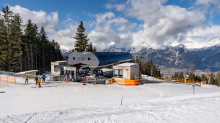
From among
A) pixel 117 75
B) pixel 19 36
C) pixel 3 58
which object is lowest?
pixel 117 75

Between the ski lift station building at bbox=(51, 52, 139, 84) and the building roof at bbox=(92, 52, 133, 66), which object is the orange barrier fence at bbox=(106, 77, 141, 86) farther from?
the building roof at bbox=(92, 52, 133, 66)

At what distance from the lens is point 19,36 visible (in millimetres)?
34844

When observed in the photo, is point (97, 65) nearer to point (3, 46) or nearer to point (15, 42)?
point (15, 42)

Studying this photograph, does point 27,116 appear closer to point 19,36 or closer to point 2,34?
point 19,36

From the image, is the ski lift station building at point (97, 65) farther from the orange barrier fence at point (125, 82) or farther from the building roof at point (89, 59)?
the orange barrier fence at point (125, 82)

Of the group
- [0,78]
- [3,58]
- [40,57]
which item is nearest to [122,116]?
[0,78]

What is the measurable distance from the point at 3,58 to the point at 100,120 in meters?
38.6

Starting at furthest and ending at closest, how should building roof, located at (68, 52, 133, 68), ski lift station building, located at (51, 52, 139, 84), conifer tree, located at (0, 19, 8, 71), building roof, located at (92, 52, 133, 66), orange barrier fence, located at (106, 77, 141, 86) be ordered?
conifer tree, located at (0, 19, 8, 71), building roof, located at (92, 52, 133, 66), building roof, located at (68, 52, 133, 68), ski lift station building, located at (51, 52, 139, 84), orange barrier fence, located at (106, 77, 141, 86)

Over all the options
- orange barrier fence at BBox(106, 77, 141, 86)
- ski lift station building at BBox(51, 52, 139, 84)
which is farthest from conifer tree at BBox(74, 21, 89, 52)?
orange barrier fence at BBox(106, 77, 141, 86)

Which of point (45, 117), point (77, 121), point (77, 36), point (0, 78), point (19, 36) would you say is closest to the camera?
point (77, 121)

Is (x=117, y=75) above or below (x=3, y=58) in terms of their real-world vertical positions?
below

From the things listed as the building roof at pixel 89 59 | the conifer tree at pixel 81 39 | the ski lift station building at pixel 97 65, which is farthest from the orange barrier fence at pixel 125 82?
the conifer tree at pixel 81 39

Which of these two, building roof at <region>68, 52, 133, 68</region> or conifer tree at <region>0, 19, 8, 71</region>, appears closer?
building roof at <region>68, 52, 133, 68</region>

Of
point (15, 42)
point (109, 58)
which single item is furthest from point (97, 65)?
point (15, 42)
